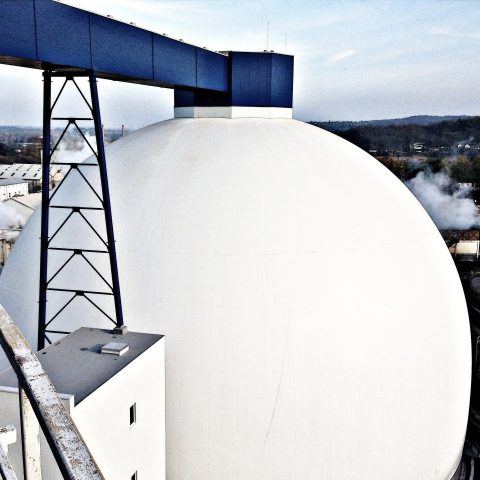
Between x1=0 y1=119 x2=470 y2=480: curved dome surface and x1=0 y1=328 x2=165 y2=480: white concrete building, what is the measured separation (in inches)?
38.5

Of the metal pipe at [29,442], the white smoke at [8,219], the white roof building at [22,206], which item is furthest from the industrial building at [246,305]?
the white roof building at [22,206]

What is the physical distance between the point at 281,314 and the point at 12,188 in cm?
5410

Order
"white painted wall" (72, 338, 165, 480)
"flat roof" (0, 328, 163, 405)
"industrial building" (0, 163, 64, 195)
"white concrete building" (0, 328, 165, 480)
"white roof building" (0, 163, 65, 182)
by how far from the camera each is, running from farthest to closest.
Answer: "white roof building" (0, 163, 65, 182)
"industrial building" (0, 163, 64, 195)
"flat roof" (0, 328, 163, 405)
"white painted wall" (72, 338, 165, 480)
"white concrete building" (0, 328, 165, 480)

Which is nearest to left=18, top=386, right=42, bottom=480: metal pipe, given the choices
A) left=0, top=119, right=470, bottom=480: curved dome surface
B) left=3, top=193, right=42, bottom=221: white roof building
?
left=0, top=119, right=470, bottom=480: curved dome surface

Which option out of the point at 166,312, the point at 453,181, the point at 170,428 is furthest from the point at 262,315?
the point at 453,181

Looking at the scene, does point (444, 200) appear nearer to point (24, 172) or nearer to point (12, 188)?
point (12, 188)

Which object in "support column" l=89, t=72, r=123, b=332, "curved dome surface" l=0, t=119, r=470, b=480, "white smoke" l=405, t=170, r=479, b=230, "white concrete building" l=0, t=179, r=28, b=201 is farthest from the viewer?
"white concrete building" l=0, t=179, r=28, b=201

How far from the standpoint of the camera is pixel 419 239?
1321cm

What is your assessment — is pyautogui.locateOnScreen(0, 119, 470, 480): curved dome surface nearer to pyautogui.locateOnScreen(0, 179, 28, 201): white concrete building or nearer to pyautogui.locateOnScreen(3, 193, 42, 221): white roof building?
pyautogui.locateOnScreen(3, 193, 42, 221): white roof building

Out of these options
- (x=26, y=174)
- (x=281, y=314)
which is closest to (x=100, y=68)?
(x=281, y=314)

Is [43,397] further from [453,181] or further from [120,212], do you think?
[453,181]

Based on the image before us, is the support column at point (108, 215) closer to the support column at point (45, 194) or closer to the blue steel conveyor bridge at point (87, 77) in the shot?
the blue steel conveyor bridge at point (87, 77)

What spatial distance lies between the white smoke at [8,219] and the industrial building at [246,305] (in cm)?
2813

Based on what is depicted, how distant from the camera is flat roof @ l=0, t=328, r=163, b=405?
8.17 m
